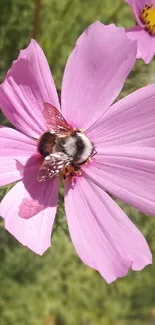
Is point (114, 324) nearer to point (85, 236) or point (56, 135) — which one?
point (85, 236)

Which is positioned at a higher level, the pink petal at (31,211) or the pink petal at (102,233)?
the pink petal at (31,211)

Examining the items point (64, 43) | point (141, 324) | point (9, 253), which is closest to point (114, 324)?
point (141, 324)

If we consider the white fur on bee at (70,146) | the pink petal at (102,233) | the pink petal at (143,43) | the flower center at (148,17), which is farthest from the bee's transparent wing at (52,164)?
the flower center at (148,17)

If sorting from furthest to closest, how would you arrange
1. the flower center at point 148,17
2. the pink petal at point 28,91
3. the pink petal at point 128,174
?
the flower center at point 148,17
the pink petal at point 128,174
the pink petal at point 28,91

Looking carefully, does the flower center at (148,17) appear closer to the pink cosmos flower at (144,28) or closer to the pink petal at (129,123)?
the pink cosmos flower at (144,28)

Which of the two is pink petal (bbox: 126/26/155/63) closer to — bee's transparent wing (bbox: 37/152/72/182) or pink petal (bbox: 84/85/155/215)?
pink petal (bbox: 84/85/155/215)

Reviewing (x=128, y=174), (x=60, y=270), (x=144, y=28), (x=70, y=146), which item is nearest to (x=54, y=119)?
(x=70, y=146)

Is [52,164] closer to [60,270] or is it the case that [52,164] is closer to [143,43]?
[143,43]
